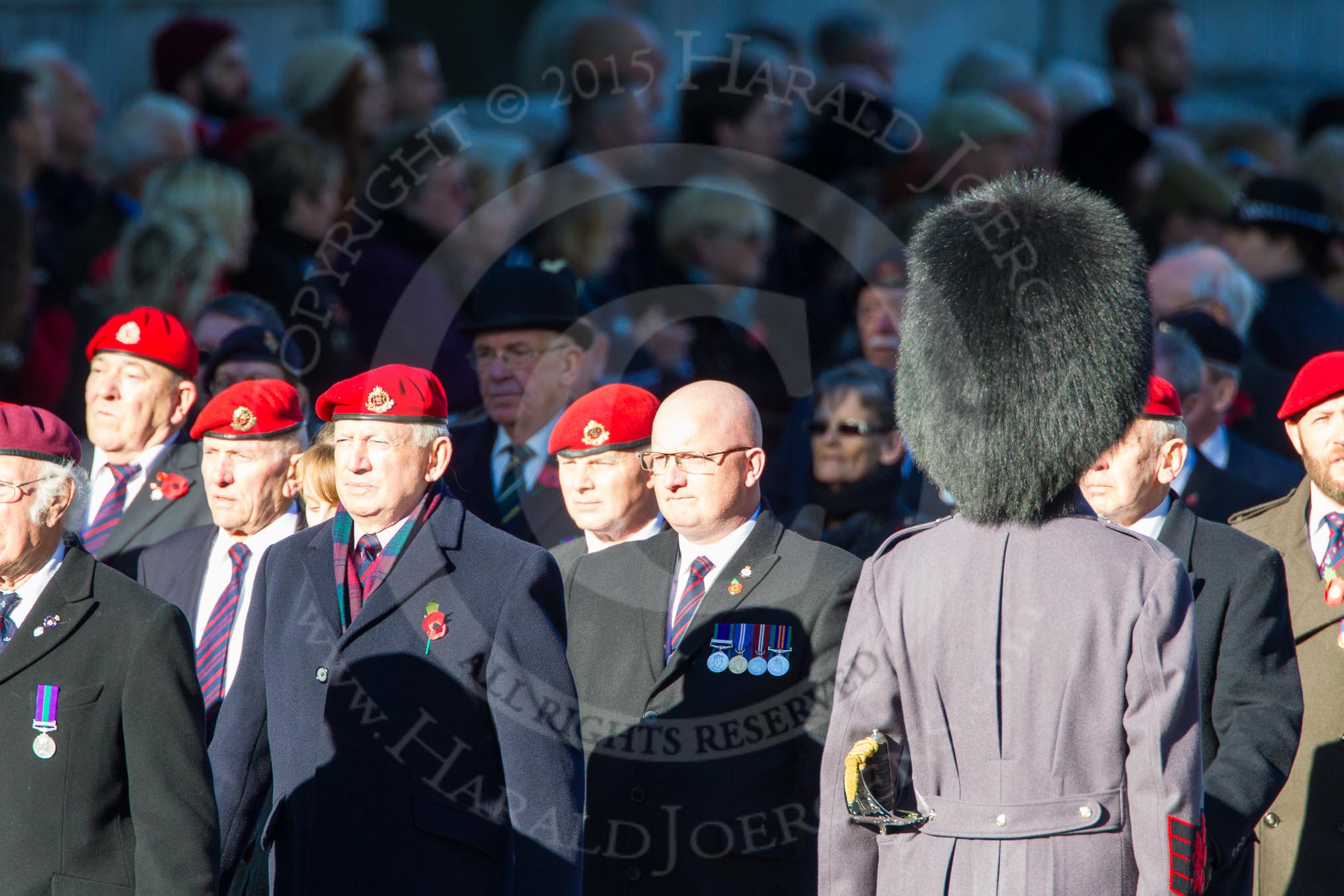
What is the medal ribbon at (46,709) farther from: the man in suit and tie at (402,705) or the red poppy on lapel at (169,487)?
the red poppy on lapel at (169,487)

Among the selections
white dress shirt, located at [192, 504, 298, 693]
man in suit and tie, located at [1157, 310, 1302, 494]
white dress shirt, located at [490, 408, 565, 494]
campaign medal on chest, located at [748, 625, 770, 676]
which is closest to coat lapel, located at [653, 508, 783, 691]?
campaign medal on chest, located at [748, 625, 770, 676]

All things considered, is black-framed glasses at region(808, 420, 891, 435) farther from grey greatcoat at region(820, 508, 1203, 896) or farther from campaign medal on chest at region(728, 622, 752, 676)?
grey greatcoat at region(820, 508, 1203, 896)

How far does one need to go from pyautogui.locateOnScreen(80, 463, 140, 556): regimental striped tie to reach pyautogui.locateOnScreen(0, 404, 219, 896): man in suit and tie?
2.05 meters

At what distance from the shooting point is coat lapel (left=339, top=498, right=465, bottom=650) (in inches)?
177

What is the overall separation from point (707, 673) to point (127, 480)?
2.46 metres

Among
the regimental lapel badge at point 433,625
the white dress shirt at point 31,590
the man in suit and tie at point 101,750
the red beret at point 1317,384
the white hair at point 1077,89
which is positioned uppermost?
the white hair at point 1077,89

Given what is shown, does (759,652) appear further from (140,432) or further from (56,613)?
(140,432)

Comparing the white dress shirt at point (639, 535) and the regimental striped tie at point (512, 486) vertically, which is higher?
the regimental striped tie at point (512, 486)

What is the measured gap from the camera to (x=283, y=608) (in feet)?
15.2

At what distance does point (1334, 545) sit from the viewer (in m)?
5.14

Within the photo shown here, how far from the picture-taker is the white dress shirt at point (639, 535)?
5656 millimetres

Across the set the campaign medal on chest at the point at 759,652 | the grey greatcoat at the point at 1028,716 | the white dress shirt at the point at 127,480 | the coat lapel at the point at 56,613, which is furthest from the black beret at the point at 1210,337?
the coat lapel at the point at 56,613

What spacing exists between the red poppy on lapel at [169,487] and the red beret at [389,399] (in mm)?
1442

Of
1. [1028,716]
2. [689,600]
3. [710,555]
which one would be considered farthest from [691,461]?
[1028,716]
